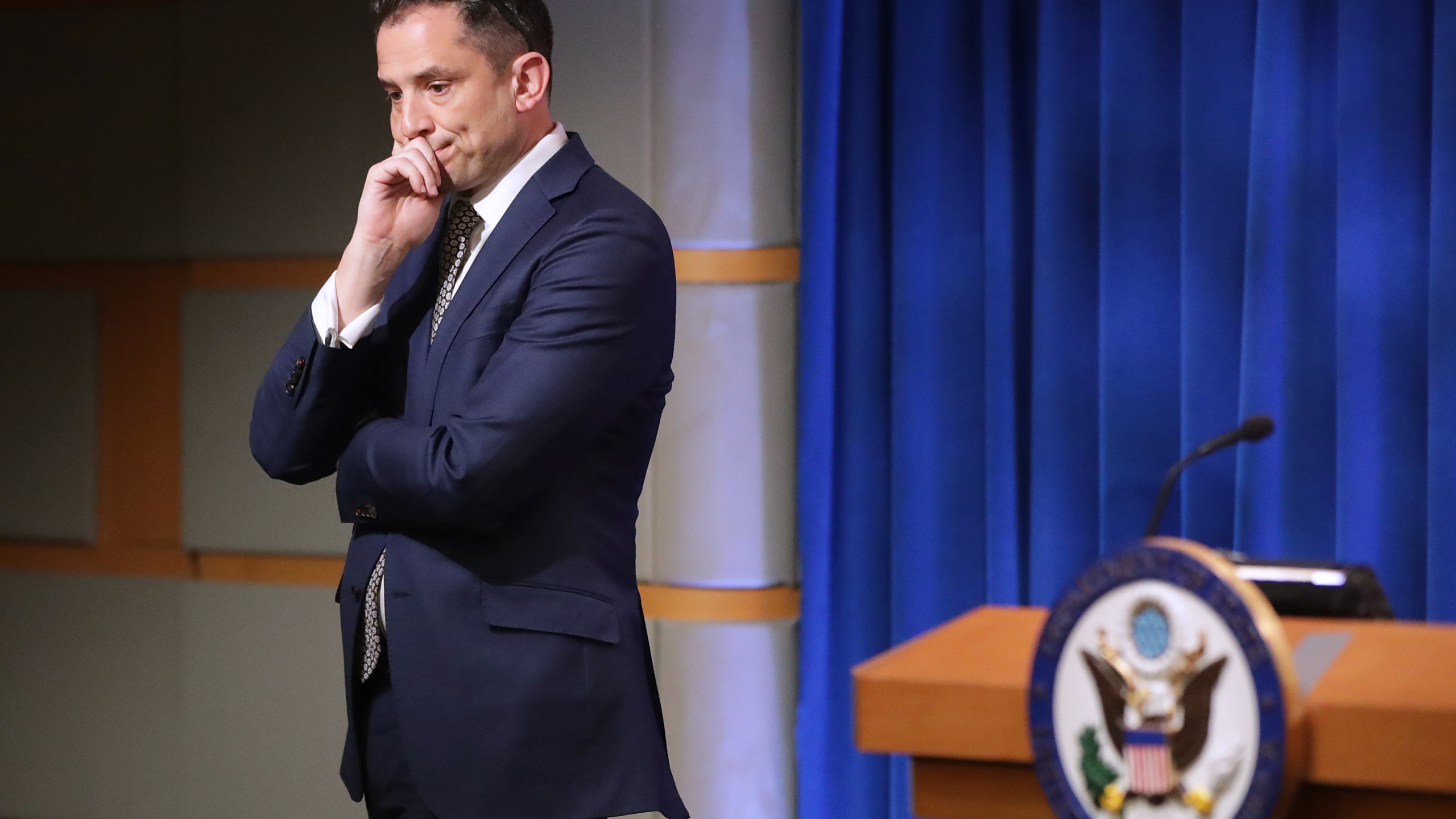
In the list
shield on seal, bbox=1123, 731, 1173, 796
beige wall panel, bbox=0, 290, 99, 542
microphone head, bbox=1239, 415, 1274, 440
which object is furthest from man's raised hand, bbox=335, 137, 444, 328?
beige wall panel, bbox=0, 290, 99, 542

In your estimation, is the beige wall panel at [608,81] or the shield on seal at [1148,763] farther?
the beige wall panel at [608,81]

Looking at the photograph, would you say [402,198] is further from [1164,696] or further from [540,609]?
[1164,696]

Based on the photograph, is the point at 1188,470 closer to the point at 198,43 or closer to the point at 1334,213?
the point at 1334,213

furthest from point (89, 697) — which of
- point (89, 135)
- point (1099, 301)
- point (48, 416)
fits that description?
point (1099, 301)

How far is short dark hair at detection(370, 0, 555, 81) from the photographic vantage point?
160 centimetres

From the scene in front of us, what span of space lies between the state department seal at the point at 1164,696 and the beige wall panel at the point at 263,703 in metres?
2.22

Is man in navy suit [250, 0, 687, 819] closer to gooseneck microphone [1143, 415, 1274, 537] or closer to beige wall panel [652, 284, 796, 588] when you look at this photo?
gooseneck microphone [1143, 415, 1274, 537]

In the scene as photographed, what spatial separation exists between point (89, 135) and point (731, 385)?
1.53 m

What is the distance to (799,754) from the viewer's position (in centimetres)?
259

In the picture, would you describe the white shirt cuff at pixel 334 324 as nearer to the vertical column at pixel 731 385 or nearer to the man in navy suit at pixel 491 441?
the man in navy suit at pixel 491 441

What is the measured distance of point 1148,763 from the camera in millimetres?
865

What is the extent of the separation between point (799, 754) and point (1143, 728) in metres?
1.78

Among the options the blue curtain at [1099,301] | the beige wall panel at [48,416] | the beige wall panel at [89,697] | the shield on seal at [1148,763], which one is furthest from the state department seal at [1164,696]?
the beige wall panel at [48,416]

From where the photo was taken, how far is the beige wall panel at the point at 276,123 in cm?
288
